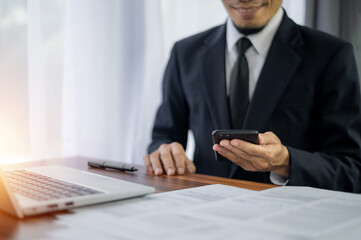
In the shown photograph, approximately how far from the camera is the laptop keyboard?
2.11 ft

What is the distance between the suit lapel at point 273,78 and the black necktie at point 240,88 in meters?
0.05

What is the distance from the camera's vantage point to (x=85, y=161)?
1.21 m

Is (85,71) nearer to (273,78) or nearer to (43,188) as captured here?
(273,78)

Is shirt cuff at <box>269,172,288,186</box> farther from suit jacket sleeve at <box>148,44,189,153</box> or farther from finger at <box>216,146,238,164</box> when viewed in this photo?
suit jacket sleeve at <box>148,44,189,153</box>

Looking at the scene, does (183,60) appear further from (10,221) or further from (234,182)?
(10,221)

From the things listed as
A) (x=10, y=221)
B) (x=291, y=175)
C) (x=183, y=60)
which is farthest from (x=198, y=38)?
(x=10, y=221)

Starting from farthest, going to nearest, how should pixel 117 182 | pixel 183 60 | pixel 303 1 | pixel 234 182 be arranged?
pixel 303 1 < pixel 183 60 < pixel 234 182 < pixel 117 182

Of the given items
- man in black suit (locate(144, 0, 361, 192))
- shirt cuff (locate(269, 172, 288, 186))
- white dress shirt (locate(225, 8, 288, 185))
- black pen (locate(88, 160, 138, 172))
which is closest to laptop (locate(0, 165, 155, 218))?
black pen (locate(88, 160, 138, 172))

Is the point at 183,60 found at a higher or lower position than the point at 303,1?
lower

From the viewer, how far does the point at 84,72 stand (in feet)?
5.40

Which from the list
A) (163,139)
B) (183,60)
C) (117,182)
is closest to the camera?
(117,182)

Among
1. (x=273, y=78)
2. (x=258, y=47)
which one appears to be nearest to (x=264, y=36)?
(x=258, y=47)

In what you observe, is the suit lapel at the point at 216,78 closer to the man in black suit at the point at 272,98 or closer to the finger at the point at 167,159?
the man in black suit at the point at 272,98

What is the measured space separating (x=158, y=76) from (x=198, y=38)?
1.61 ft
